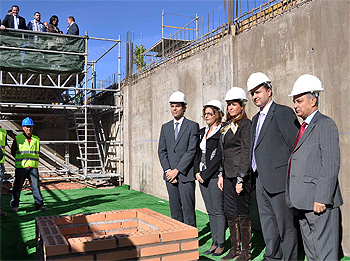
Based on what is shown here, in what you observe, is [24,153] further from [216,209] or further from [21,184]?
[216,209]

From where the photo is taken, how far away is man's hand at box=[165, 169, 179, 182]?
14.4 ft

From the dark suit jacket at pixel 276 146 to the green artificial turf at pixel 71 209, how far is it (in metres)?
1.32

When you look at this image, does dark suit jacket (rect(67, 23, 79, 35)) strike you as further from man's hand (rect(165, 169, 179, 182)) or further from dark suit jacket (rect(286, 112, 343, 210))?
dark suit jacket (rect(286, 112, 343, 210))

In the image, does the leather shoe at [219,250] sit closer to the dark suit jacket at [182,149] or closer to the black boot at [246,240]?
the black boot at [246,240]

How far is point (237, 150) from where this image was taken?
4.04 meters

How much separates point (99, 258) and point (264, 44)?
3.86m

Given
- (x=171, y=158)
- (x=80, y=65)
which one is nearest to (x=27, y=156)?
(x=171, y=158)

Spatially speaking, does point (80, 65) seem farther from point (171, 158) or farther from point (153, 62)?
point (171, 158)

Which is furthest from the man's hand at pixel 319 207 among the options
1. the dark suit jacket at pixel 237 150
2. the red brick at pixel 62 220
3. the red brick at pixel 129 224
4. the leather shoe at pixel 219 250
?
the red brick at pixel 62 220

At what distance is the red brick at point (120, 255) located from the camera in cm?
272

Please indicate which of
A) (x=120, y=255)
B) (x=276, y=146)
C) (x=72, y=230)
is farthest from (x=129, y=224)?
(x=276, y=146)

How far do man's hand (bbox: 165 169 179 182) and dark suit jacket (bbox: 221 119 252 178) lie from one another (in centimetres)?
63

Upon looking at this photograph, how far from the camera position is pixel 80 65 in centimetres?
1084

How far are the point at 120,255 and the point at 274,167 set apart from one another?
1.60 metres
